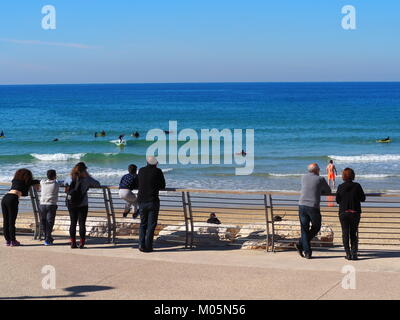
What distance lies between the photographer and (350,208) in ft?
29.3

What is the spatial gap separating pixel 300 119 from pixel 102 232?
6074 centimetres

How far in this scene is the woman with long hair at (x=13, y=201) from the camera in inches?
391

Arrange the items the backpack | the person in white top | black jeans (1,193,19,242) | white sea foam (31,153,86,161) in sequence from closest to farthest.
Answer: the backpack < black jeans (1,193,19,242) < the person in white top < white sea foam (31,153,86,161)

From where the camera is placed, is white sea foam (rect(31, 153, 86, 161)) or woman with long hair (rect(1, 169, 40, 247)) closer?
woman with long hair (rect(1, 169, 40, 247))

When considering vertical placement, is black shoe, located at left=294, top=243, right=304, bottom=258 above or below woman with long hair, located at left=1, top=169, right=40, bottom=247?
below

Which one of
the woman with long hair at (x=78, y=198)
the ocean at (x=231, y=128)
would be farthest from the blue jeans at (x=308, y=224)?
the ocean at (x=231, y=128)

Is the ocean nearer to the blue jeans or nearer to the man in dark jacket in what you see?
the blue jeans

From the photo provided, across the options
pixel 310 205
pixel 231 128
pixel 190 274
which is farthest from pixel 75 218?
pixel 231 128

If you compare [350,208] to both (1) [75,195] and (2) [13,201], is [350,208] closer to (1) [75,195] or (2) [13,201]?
(1) [75,195]

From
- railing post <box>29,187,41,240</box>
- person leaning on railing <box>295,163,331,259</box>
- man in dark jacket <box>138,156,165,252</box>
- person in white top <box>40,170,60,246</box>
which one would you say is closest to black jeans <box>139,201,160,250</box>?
man in dark jacket <box>138,156,165,252</box>

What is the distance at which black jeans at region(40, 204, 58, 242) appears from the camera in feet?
33.0

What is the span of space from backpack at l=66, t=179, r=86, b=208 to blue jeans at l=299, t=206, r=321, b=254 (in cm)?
332

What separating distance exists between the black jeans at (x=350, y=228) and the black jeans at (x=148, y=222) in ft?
8.91
